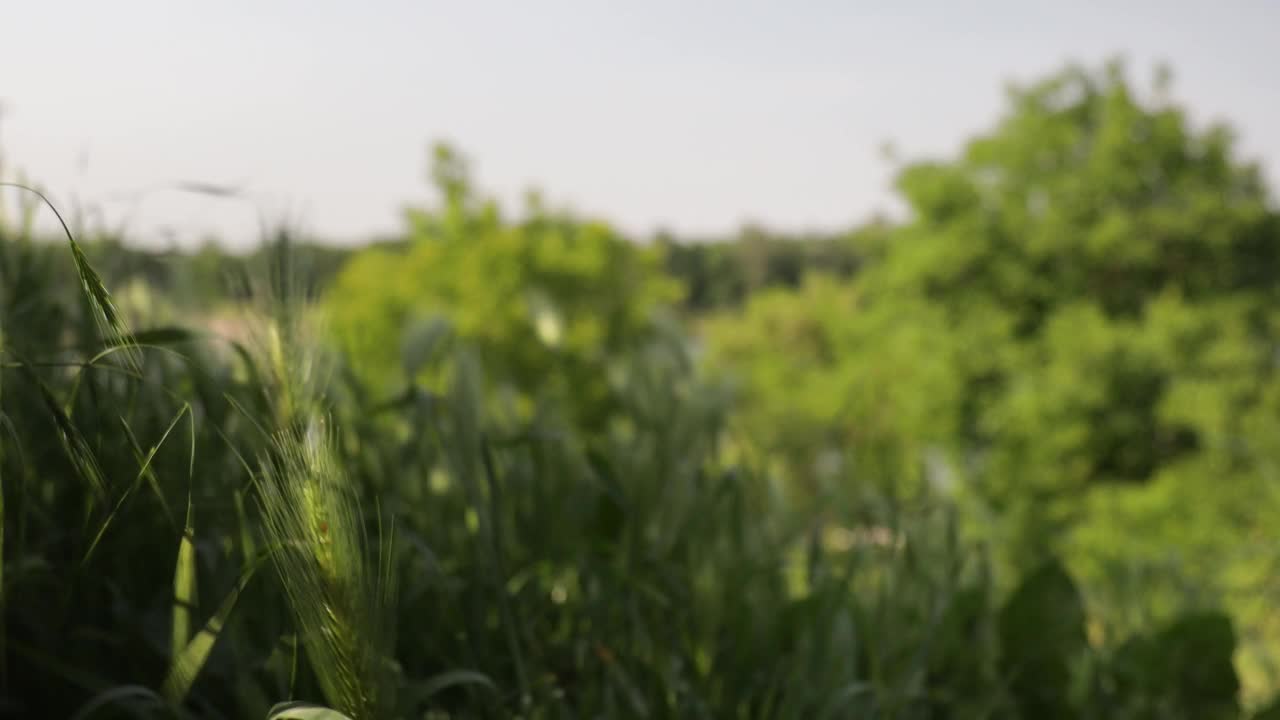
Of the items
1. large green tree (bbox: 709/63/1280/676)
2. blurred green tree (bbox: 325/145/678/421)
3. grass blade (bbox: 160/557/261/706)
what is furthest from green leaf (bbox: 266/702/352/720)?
blurred green tree (bbox: 325/145/678/421)

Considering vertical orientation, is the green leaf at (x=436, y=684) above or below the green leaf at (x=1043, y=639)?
above

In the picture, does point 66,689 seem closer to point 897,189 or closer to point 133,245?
point 133,245

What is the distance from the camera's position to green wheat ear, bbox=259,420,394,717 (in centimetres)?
57

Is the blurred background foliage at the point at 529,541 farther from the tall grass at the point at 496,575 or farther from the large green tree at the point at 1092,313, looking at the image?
the large green tree at the point at 1092,313

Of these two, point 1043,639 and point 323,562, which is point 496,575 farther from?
point 1043,639

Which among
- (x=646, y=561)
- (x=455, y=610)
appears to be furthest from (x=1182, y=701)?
(x=455, y=610)

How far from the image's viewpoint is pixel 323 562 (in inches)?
22.6

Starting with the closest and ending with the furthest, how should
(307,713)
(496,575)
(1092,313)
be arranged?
(307,713), (496,575), (1092,313)

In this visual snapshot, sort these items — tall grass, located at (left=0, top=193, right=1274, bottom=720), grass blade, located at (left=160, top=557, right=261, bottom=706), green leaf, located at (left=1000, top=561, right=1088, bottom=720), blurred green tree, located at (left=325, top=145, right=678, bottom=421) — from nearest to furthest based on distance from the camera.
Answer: grass blade, located at (left=160, top=557, right=261, bottom=706) < tall grass, located at (left=0, top=193, right=1274, bottom=720) < green leaf, located at (left=1000, top=561, right=1088, bottom=720) < blurred green tree, located at (left=325, top=145, right=678, bottom=421)

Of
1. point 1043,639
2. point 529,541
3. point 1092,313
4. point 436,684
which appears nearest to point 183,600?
point 436,684

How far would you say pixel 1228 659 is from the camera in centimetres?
127

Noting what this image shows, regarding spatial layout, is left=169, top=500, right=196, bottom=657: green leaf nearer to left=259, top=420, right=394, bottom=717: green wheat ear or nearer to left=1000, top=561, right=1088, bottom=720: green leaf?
left=259, top=420, right=394, bottom=717: green wheat ear

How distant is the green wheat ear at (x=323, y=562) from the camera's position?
0.57 m

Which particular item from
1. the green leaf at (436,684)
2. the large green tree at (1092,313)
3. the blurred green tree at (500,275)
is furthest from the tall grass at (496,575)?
the blurred green tree at (500,275)
